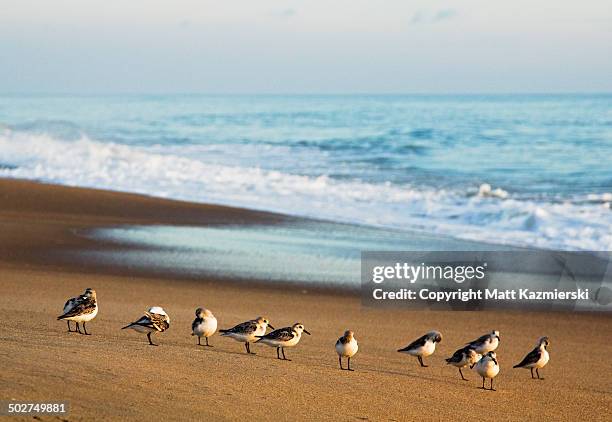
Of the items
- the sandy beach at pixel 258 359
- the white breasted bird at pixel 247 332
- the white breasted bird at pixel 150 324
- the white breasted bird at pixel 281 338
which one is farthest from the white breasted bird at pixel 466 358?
the white breasted bird at pixel 150 324

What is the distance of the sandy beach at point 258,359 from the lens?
682 cm

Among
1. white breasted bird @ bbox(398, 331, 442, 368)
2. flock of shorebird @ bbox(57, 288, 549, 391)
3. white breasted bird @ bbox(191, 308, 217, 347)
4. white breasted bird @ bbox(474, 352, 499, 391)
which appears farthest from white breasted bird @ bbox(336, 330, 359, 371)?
white breasted bird @ bbox(191, 308, 217, 347)

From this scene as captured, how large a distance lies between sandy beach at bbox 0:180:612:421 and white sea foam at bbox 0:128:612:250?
6.54 m

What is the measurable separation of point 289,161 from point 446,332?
85.6 feet

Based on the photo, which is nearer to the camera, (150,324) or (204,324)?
(150,324)

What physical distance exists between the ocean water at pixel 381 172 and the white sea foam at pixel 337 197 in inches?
1.3

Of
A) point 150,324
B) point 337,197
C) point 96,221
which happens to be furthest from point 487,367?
point 337,197

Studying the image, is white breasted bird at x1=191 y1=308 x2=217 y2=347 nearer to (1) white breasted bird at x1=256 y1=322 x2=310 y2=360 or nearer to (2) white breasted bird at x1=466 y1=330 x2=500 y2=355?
(1) white breasted bird at x1=256 y1=322 x2=310 y2=360

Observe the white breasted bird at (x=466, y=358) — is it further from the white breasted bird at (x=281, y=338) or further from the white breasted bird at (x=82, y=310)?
the white breasted bird at (x=82, y=310)

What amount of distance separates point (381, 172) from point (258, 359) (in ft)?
79.8

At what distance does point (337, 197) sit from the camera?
25.2 metres

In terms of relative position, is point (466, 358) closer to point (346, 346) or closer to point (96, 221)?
point (346, 346)

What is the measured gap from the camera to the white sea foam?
19.8 metres

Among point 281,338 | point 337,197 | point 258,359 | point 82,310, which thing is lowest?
point 258,359
